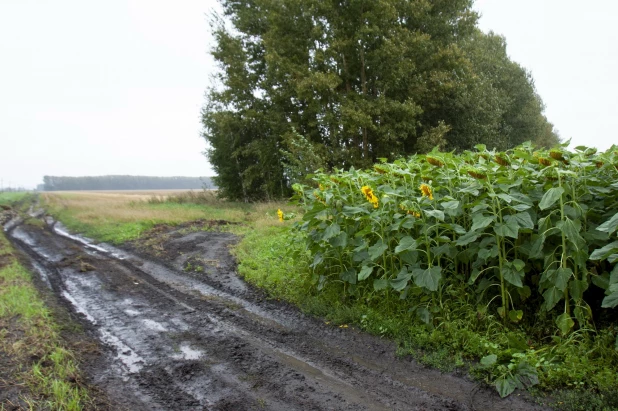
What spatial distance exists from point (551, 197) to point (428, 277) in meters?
1.26

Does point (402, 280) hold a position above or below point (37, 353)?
above

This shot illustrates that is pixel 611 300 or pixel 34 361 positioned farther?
pixel 34 361

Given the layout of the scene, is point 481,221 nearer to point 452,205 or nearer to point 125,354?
point 452,205

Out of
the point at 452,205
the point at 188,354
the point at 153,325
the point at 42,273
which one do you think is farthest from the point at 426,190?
the point at 42,273

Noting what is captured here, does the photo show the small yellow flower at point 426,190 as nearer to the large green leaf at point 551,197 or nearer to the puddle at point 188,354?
the large green leaf at point 551,197

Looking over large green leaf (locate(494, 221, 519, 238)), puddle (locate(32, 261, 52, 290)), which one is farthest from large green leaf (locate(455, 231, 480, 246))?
puddle (locate(32, 261, 52, 290))

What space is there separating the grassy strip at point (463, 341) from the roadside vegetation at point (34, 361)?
104 inches

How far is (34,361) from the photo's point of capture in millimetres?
4023

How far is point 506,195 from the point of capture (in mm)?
3648

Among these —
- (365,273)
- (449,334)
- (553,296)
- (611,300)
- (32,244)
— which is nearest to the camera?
(611,300)

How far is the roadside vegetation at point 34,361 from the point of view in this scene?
3.30 metres

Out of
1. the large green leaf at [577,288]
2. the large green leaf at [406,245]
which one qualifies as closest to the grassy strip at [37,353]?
the large green leaf at [406,245]

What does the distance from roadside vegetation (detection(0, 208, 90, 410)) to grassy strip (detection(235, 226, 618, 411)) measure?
8.63 feet

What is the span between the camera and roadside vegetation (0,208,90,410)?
3305 mm
